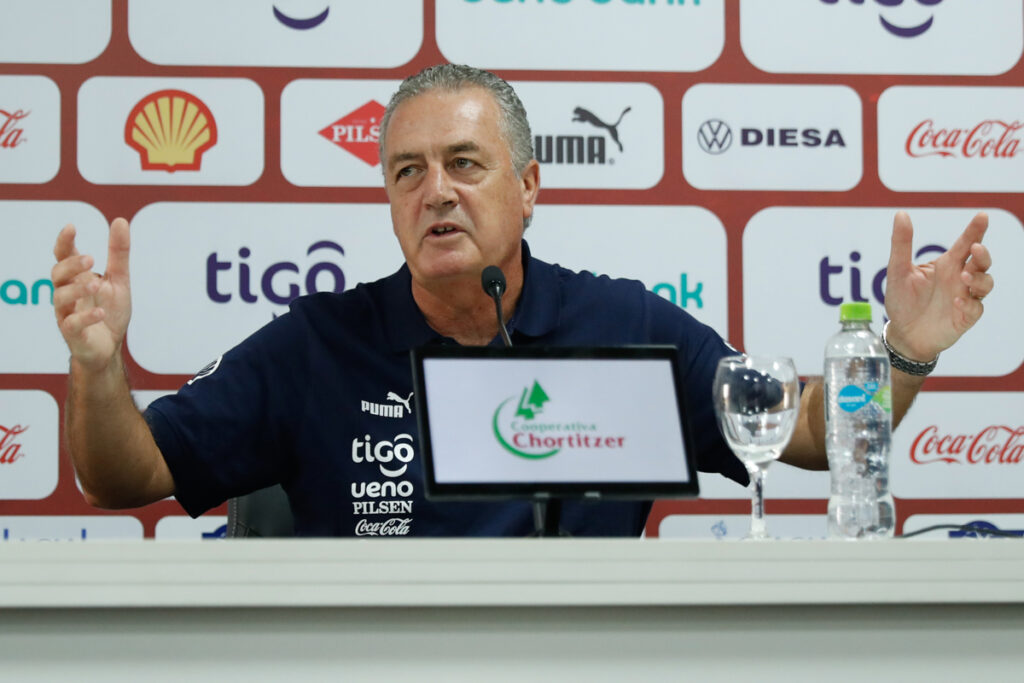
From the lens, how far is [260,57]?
2.38 m

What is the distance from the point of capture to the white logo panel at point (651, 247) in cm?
237

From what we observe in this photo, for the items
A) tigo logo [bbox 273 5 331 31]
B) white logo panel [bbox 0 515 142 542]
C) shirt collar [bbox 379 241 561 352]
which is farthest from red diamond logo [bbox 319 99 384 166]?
white logo panel [bbox 0 515 142 542]

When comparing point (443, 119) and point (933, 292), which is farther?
point (443, 119)

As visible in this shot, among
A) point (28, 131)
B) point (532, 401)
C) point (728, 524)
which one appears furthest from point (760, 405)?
point (28, 131)

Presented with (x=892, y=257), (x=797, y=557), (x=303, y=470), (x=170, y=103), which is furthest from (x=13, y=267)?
(x=797, y=557)

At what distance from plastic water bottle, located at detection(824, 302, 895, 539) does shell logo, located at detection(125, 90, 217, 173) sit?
160 centimetres

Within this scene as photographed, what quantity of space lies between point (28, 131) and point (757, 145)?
5.08ft

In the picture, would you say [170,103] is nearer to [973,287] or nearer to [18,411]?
[18,411]

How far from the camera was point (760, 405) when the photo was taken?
1074mm

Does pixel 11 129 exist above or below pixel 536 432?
above

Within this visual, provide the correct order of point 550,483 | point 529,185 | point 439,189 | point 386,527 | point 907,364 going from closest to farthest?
point 550,483 < point 907,364 < point 386,527 < point 439,189 < point 529,185

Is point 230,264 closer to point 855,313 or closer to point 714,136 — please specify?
point 714,136

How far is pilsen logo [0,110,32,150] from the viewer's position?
2.33 m

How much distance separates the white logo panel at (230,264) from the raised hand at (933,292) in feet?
4.18
